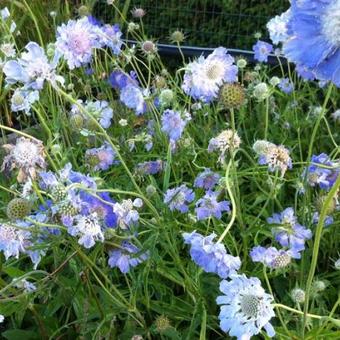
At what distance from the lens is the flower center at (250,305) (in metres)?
0.94

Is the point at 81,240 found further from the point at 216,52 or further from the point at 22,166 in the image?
the point at 216,52

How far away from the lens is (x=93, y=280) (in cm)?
149

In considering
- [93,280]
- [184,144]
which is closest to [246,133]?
[184,144]

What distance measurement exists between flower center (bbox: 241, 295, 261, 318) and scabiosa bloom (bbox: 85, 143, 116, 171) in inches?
25.6

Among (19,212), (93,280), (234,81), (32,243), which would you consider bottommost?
(93,280)

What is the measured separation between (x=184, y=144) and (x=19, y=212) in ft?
1.86

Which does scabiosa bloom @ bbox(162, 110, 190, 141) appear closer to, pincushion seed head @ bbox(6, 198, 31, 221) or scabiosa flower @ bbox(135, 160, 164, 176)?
scabiosa flower @ bbox(135, 160, 164, 176)

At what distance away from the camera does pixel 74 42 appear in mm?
1360

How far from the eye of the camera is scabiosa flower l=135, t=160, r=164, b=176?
159cm

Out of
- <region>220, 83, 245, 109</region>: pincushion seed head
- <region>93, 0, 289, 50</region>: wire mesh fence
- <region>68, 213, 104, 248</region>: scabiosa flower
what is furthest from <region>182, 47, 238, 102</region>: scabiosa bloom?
<region>93, 0, 289, 50</region>: wire mesh fence

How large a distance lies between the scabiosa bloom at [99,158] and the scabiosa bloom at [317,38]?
2.61ft

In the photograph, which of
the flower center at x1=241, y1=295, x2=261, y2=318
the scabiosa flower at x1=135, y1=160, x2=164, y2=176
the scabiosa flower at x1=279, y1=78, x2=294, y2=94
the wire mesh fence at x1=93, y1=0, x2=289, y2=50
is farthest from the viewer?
the wire mesh fence at x1=93, y1=0, x2=289, y2=50

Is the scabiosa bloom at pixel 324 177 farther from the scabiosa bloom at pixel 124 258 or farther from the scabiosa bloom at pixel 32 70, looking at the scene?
the scabiosa bloom at pixel 32 70

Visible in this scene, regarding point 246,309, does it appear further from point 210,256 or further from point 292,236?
point 292,236
